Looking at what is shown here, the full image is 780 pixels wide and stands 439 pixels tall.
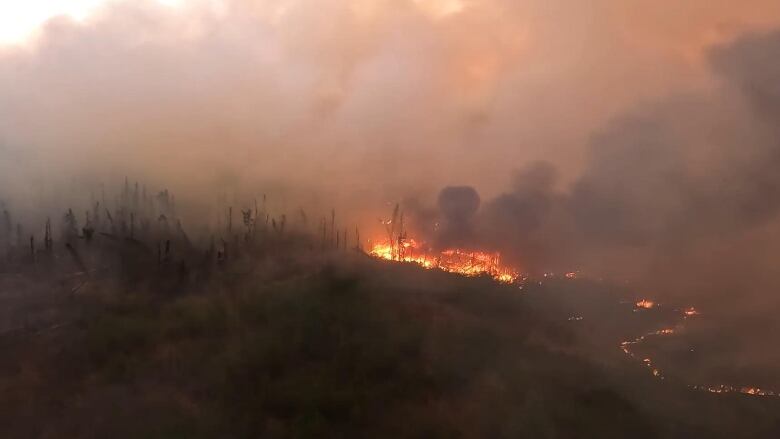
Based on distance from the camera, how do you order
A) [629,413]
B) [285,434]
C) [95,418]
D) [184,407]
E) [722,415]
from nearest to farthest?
[95,418] < [184,407] < [285,434] < [629,413] < [722,415]

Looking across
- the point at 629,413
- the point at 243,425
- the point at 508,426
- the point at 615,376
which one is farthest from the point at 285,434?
the point at 615,376

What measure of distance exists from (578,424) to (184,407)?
108m

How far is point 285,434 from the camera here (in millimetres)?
140375

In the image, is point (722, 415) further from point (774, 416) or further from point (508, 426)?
point (508, 426)

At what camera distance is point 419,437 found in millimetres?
145375

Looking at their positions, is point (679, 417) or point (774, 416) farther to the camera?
point (774, 416)

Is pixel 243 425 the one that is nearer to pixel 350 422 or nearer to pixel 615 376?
→ pixel 350 422

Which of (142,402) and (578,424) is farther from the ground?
(142,402)

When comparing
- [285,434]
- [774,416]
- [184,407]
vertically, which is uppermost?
[184,407]

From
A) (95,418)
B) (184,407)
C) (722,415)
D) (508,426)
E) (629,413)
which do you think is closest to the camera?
(95,418)

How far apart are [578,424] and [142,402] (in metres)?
117

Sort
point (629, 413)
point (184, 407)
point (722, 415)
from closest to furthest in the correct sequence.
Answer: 1. point (184, 407)
2. point (629, 413)
3. point (722, 415)

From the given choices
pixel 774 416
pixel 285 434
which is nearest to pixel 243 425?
pixel 285 434

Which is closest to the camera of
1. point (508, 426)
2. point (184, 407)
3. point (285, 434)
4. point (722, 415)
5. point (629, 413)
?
point (184, 407)
